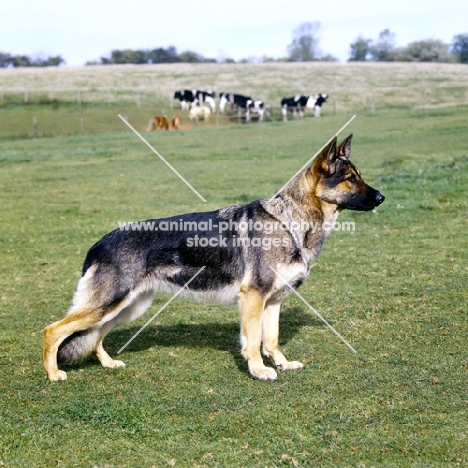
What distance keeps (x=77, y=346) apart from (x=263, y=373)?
6.56 feet

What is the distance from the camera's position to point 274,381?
706 cm

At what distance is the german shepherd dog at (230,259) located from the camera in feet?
23.7

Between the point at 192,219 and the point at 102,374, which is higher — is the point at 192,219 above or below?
above

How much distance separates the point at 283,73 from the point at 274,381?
260ft

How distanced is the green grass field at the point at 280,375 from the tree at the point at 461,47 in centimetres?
9116

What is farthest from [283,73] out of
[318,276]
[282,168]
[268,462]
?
[268,462]

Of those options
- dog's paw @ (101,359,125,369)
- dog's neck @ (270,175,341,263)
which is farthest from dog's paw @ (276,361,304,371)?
dog's paw @ (101,359,125,369)

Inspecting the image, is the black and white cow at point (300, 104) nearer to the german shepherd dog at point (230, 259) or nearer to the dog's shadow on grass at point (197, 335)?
the dog's shadow on grass at point (197, 335)

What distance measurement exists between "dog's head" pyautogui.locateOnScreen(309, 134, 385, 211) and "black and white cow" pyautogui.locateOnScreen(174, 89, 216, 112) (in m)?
47.0

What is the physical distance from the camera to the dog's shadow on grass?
8369mm

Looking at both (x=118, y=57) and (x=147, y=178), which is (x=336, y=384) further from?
(x=118, y=57)

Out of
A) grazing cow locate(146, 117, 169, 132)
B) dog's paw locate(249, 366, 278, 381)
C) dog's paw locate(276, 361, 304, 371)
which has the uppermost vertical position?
dog's paw locate(249, 366, 278, 381)

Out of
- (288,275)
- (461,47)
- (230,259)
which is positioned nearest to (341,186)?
(288,275)

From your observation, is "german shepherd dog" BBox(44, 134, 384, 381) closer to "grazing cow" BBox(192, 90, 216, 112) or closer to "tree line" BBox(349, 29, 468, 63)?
"grazing cow" BBox(192, 90, 216, 112)
